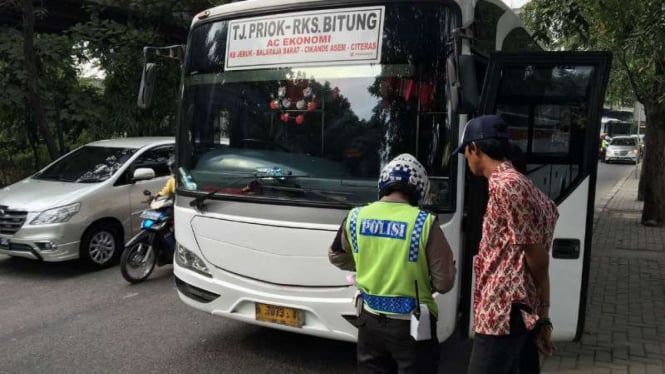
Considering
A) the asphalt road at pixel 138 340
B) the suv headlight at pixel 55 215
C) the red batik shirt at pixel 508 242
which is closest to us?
the red batik shirt at pixel 508 242

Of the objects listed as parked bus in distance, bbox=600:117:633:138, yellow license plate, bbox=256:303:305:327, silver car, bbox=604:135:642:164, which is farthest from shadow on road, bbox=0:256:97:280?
parked bus in distance, bbox=600:117:633:138

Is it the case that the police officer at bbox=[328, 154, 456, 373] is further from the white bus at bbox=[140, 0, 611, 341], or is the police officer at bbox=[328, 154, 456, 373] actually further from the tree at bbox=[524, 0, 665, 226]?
the tree at bbox=[524, 0, 665, 226]

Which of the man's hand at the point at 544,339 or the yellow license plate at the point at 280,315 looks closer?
the man's hand at the point at 544,339

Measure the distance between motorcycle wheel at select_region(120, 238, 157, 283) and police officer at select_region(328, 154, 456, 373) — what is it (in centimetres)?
479

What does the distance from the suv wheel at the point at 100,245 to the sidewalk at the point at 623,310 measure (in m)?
5.60

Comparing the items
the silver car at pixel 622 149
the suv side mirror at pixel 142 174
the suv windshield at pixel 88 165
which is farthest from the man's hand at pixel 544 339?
the silver car at pixel 622 149

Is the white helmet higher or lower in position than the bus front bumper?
higher

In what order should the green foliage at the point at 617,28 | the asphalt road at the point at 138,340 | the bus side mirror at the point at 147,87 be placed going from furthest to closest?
1. the green foliage at the point at 617,28
2. the bus side mirror at the point at 147,87
3. the asphalt road at the point at 138,340

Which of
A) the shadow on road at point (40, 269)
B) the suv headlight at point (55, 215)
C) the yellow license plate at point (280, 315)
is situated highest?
the suv headlight at point (55, 215)

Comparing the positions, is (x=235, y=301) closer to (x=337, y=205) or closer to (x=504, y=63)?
(x=337, y=205)

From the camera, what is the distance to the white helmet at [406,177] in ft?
8.30

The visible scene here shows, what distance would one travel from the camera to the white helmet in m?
2.53

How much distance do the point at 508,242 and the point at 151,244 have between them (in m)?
5.41

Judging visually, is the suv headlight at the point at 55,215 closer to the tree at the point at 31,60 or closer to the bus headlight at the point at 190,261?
the bus headlight at the point at 190,261
